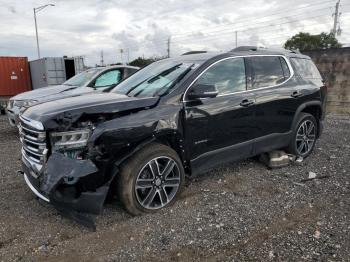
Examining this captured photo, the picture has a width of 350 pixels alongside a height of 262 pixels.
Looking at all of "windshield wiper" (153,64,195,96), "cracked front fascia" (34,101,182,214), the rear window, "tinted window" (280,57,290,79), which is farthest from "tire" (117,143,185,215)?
the rear window

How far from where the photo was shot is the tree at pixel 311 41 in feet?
135

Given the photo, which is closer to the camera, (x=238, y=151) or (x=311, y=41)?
(x=238, y=151)

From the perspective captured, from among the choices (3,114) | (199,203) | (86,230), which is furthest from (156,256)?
(3,114)

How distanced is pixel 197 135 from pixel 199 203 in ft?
2.75

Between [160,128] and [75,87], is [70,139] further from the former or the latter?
[75,87]

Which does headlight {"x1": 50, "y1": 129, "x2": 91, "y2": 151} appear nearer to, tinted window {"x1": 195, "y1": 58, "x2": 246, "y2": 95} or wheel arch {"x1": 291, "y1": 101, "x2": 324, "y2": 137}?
tinted window {"x1": 195, "y1": 58, "x2": 246, "y2": 95}

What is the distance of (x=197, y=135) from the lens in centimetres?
424

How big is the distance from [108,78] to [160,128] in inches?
230

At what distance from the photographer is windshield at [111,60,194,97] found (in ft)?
14.1

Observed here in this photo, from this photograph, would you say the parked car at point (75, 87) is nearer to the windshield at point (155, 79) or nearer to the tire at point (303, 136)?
the windshield at point (155, 79)

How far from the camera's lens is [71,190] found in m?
3.42

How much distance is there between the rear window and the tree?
37.4 metres

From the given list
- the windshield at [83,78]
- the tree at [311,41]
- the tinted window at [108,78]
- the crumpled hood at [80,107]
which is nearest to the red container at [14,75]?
the windshield at [83,78]

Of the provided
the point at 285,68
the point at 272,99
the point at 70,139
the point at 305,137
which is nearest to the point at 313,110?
the point at 305,137
